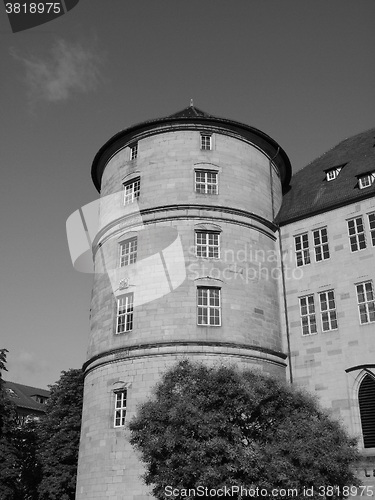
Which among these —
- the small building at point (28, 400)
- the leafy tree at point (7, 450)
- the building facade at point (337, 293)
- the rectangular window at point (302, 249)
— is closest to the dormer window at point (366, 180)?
the building facade at point (337, 293)

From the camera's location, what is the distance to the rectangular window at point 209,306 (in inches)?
1016

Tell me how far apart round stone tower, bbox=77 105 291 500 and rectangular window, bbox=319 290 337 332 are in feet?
7.83

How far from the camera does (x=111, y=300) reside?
2781 centimetres

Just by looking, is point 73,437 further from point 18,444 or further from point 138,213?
point 138,213

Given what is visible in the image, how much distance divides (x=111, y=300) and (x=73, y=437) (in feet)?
40.7

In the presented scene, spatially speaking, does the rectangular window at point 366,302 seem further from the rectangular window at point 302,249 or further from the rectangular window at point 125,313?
the rectangular window at point 125,313

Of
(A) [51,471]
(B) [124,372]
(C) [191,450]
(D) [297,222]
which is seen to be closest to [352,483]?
(C) [191,450]

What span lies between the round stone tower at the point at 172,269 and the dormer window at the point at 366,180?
16.8 ft

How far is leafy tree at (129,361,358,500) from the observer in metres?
15.5

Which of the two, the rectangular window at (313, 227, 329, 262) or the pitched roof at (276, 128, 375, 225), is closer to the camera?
the rectangular window at (313, 227, 329, 262)

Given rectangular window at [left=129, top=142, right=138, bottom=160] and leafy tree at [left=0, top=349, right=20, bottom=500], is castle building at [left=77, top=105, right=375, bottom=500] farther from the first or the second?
leafy tree at [left=0, top=349, right=20, bottom=500]

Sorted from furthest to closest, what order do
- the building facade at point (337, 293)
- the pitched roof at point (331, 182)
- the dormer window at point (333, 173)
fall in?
the dormer window at point (333, 173), the pitched roof at point (331, 182), the building facade at point (337, 293)

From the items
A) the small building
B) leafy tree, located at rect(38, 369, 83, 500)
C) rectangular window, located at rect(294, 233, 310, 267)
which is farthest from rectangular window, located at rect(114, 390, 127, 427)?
the small building

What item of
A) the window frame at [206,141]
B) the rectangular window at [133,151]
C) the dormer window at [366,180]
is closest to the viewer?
the dormer window at [366,180]
